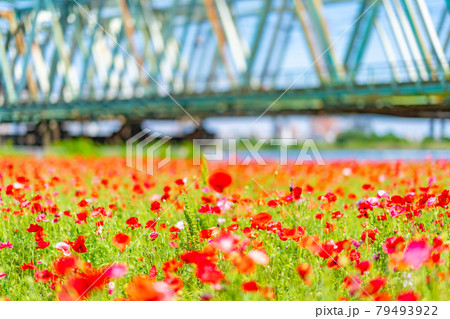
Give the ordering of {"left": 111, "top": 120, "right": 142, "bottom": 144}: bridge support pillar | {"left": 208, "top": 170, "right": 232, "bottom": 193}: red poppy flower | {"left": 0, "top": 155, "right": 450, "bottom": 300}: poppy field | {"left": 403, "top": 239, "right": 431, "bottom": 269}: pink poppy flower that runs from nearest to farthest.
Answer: {"left": 403, "top": 239, "right": 431, "bottom": 269}: pink poppy flower, {"left": 0, "top": 155, "right": 450, "bottom": 300}: poppy field, {"left": 208, "top": 170, "right": 232, "bottom": 193}: red poppy flower, {"left": 111, "top": 120, "right": 142, "bottom": 144}: bridge support pillar

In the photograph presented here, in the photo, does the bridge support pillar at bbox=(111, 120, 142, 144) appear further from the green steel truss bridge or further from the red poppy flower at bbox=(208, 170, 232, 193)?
the red poppy flower at bbox=(208, 170, 232, 193)

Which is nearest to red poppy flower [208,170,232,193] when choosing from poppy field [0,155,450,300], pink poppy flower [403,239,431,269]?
poppy field [0,155,450,300]

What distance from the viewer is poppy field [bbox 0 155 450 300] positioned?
69.6 inches

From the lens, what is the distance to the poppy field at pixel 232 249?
177 centimetres

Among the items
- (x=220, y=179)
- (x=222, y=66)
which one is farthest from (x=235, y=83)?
(x=220, y=179)

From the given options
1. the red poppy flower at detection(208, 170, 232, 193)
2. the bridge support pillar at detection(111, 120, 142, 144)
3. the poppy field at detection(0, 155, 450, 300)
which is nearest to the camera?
the poppy field at detection(0, 155, 450, 300)

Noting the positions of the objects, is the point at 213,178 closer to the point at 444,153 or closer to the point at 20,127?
the point at 444,153

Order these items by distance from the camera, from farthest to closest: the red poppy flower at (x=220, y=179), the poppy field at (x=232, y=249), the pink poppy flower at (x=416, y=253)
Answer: the red poppy flower at (x=220, y=179)
the poppy field at (x=232, y=249)
the pink poppy flower at (x=416, y=253)

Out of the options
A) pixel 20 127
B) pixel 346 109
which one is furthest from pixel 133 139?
pixel 346 109

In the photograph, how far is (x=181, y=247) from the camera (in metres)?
2.58

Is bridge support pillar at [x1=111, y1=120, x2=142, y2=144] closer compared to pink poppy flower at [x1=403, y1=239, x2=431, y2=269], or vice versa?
pink poppy flower at [x1=403, y1=239, x2=431, y2=269]

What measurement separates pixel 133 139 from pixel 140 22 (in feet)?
13.7

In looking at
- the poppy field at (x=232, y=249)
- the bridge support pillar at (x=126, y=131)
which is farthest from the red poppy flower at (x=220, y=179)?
the bridge support pillar at (x=126, y=131)

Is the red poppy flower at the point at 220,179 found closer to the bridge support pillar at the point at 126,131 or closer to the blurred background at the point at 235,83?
the blurred background at the point at 235,83
